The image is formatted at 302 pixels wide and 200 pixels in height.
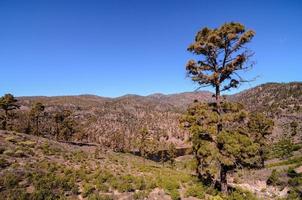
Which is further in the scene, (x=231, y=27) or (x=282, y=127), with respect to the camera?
(x=282, y=127)

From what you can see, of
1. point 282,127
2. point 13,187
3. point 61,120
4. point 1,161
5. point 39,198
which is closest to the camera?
point 39,198

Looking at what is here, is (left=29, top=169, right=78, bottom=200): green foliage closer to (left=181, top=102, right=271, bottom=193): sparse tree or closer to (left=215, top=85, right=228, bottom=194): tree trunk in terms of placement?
(left=181, top=102, right=271, bottom=193): sparse tree

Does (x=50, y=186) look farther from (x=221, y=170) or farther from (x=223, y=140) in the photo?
(x=223, y=140)

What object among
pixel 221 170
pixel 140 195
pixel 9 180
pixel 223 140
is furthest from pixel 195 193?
pixel 9 180

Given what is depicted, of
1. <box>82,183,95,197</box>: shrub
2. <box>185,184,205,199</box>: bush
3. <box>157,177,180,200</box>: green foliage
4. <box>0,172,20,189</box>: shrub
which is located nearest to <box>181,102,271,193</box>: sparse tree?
<box>185,184,205,199</box>: bush

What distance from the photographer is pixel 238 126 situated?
17.8m

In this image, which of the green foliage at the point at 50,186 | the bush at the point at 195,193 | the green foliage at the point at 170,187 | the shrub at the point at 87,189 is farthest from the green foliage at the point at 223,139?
the green foliage at the point at 50,186

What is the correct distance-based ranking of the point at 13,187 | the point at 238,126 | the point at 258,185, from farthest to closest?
the point at 258,185
the point at 238,126
the point at 13,187

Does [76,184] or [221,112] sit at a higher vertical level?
[221,112]

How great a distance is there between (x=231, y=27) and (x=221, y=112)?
5.68 metres

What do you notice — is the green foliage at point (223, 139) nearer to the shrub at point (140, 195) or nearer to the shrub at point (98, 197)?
the shrub at point (140, 195)

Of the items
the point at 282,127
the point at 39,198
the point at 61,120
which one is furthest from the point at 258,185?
the point at 282,127

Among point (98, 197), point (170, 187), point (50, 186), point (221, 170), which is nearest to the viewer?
point (98, 197)

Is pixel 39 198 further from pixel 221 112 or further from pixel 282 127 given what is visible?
pixel 282 127
